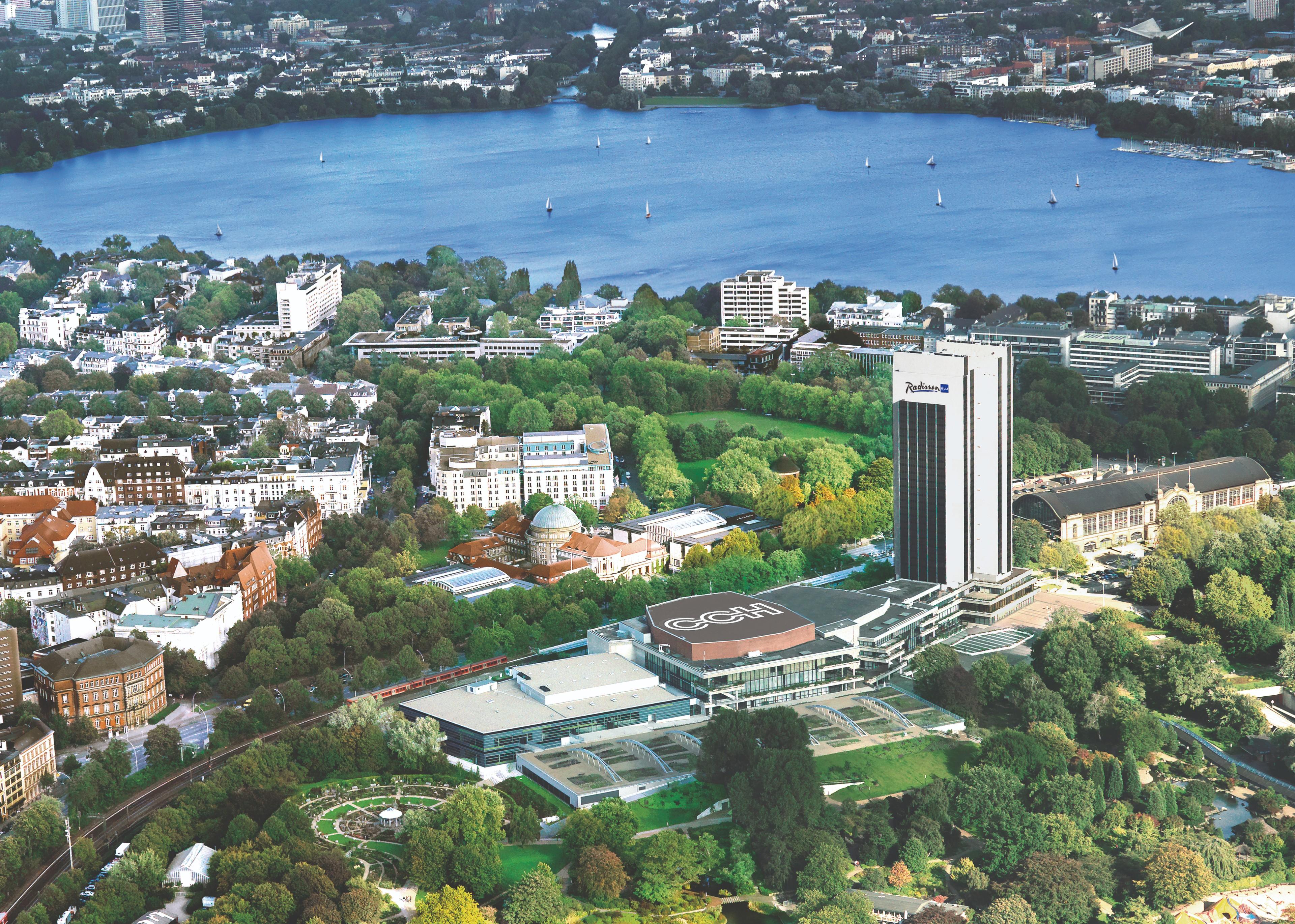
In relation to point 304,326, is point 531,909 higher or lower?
lower

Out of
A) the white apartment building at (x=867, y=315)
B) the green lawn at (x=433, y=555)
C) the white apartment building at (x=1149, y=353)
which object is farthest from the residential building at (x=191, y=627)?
the white apartment building at (x=867, y=315)

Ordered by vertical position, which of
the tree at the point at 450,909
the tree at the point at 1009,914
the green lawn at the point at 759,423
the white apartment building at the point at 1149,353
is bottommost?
the tree at the point at 1009,914

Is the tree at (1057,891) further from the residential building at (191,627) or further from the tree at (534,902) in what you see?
the residential building at (191,627)

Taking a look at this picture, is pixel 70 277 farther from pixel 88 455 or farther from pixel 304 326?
pixel 88 455

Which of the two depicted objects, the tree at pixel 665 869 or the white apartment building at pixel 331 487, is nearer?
the tree at pixel 665 869

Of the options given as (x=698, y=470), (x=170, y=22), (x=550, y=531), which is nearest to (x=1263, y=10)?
(x=170, y=22)

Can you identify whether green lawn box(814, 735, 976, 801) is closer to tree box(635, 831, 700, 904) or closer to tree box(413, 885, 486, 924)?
tree box(635, 831, 700, 904)

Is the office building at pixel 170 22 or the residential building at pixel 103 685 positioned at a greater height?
the office building at pixel 170 22

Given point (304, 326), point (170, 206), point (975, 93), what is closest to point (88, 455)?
point (304, 326)
